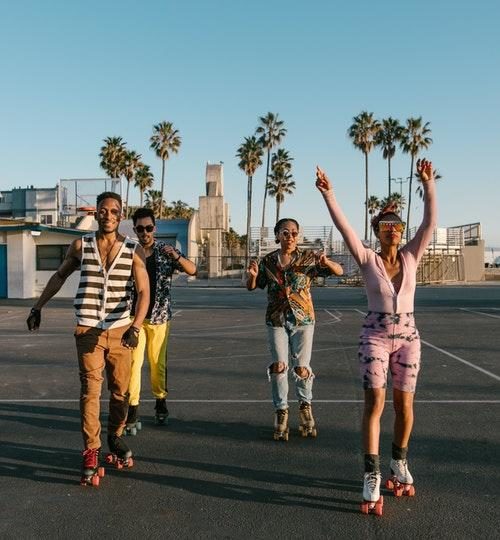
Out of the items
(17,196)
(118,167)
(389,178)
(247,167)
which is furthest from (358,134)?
(17,196)

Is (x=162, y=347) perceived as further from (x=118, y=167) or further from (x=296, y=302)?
(x=118, y=167)

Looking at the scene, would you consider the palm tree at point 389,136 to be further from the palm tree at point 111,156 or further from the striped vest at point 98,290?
the striped vest at point 98,290

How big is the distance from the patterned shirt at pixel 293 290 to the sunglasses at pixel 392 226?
121 centimetres

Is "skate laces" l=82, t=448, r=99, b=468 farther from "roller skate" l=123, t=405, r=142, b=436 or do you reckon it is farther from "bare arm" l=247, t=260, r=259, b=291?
"bare arm" l=247, t=260, r=259, b=291

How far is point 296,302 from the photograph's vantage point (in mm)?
5258

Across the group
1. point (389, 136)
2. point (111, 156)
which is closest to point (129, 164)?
point (111, 156)

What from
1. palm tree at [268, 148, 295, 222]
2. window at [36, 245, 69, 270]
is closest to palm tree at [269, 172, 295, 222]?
palm tree at [268, 148, 295, 222]

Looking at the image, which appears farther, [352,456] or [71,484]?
[352,456]

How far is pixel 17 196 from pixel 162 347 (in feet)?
236

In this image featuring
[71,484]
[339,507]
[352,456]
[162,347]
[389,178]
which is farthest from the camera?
[389,178]

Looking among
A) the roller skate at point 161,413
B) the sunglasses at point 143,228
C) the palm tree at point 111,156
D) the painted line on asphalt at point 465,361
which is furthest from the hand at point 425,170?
the palm tree at point 111,156

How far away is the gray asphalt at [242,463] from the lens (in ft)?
11.7

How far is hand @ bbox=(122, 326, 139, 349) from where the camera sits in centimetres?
421

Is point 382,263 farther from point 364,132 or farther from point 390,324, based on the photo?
point 364,132
